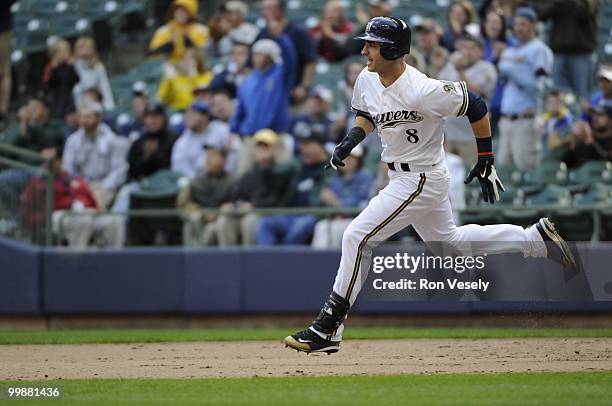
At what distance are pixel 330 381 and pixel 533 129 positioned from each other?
6.46 meters

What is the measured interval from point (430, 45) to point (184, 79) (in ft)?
11.0

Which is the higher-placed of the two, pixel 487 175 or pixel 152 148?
pixel 487 175

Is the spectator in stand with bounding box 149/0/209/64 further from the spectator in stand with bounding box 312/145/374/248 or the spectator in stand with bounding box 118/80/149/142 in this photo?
the spectator in stand with bounding box 312/145/374/248

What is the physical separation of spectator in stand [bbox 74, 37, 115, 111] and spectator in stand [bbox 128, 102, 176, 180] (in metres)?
1.84

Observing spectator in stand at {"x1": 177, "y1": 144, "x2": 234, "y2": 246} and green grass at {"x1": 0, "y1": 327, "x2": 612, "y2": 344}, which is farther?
spectator in stand at {"x1": 177, "y1": 144, "x2": 234, "y2": 246}

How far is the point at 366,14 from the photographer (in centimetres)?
1524

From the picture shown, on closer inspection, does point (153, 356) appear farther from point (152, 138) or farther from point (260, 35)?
point (260, 35)

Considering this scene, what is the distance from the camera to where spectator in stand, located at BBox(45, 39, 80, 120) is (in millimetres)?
15633

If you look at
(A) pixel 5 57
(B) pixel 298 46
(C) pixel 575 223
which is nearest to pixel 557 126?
(C) pixel 575 223

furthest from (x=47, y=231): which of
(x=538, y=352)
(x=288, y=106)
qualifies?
(x=538, y=352)

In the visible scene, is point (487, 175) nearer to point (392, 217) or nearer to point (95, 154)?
point (392, 217)

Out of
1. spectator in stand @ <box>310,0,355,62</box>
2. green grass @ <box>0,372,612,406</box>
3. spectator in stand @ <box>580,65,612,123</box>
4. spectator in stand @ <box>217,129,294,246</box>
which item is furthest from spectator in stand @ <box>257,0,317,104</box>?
green grass @ <box>0,372,612,406</box>

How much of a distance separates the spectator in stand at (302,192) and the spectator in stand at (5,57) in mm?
5349

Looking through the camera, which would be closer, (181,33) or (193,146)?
(193,146)
